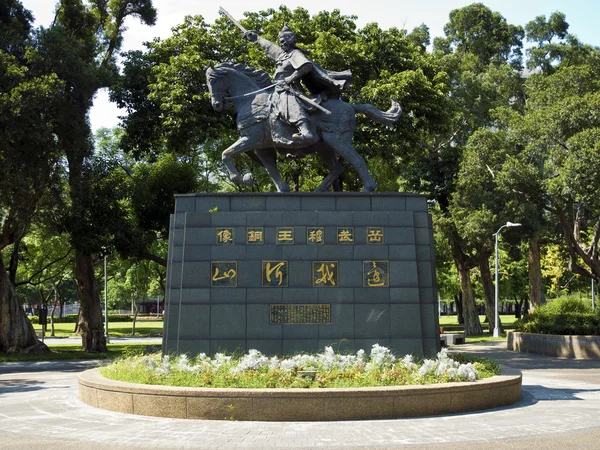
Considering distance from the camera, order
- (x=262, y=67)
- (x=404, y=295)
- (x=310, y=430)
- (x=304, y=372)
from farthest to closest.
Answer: (x=262, y=67) < (x=404, y=295) < (x=304, y=372) < (x=310, y=430)

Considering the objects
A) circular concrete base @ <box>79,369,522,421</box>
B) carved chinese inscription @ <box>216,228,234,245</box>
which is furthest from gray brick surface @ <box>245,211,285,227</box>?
circular concrete base @ <box>79,369,522,421</box>

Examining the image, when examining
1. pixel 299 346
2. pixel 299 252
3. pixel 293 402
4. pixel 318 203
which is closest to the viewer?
pixel 293 402

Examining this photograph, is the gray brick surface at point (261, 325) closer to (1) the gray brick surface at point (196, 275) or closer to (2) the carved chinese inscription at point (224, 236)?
(1) the gray brick surface at point (196, 275)

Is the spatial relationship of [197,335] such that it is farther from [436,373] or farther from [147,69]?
[147,69]

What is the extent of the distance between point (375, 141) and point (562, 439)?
17021 mm

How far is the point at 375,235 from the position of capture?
13.3m

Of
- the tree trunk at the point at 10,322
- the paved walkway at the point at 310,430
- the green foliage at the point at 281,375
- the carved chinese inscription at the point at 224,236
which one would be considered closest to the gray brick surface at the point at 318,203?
the carved chinese inscription at the point at 224,236

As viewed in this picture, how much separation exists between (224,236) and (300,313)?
202cm

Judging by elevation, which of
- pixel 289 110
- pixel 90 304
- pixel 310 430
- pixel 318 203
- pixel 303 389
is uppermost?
pixel 289 110

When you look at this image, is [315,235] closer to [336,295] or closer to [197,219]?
[336,295]

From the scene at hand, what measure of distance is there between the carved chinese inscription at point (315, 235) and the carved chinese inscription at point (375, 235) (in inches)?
34.1

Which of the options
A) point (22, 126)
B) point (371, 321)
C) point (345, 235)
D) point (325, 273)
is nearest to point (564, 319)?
point (371, 321)

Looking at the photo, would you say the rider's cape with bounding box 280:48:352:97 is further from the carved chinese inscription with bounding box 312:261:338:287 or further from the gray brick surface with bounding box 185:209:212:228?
the carved chinese inscription with bounding box 312:261:338:287

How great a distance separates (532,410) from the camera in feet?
35.6
